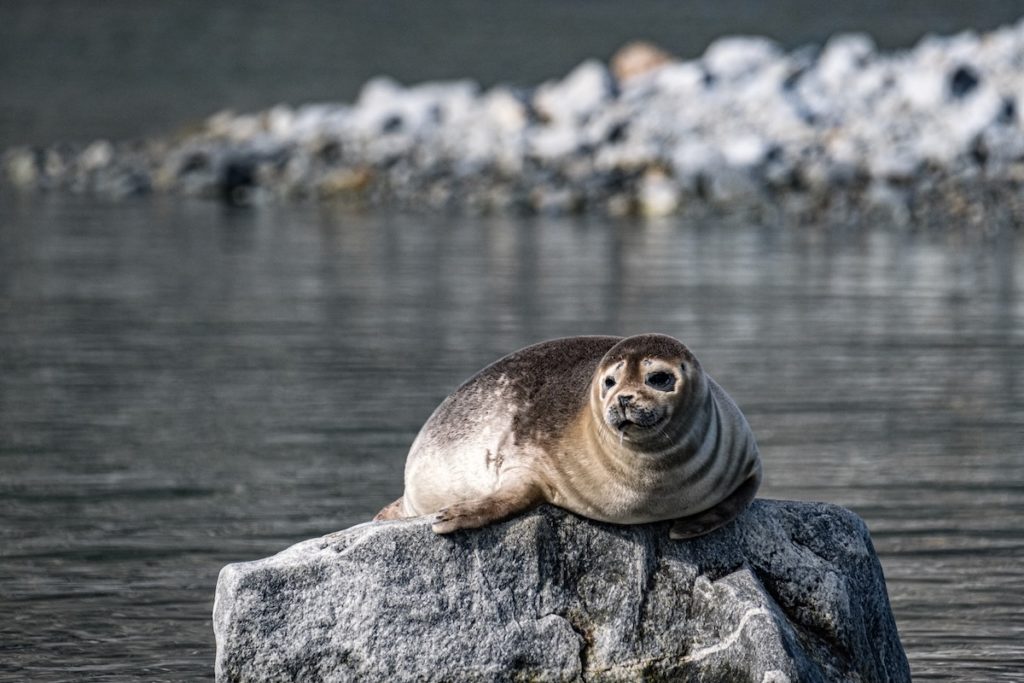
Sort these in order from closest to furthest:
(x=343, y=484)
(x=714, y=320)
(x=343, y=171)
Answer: (x=343, y=484) → (x=714, y=320) → (x=343, y=171)

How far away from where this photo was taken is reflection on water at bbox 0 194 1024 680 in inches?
336

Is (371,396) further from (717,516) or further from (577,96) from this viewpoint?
(577,96)

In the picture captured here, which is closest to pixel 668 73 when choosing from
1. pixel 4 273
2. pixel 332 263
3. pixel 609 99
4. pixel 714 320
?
pixel 609 99

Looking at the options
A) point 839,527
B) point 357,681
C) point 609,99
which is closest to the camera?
point 357,681

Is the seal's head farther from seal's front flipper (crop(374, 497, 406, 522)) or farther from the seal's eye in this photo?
seal's front flipper (crop(374, 497, 406, 522))

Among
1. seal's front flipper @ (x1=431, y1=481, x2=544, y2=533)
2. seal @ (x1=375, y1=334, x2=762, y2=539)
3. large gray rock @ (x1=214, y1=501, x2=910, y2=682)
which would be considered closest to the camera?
seal @ (x1=375, y1=334, x2=762, y2=539)

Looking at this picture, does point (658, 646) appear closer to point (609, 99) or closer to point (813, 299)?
point (813, 299)

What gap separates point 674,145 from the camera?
155 ft

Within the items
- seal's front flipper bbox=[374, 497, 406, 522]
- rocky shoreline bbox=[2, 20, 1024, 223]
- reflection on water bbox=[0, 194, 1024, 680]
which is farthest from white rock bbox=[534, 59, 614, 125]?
seal's front flipper bbox=[374, 497, 406, 522]

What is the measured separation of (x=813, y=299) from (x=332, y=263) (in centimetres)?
887

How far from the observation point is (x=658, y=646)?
647 cm

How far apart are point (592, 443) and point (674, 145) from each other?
4125 cm

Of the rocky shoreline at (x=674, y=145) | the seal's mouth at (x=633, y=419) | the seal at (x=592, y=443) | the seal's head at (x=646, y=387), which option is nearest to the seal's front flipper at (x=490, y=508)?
the seal at (x=592, y=443)

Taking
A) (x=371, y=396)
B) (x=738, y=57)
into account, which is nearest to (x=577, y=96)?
(x=738, y=57)
